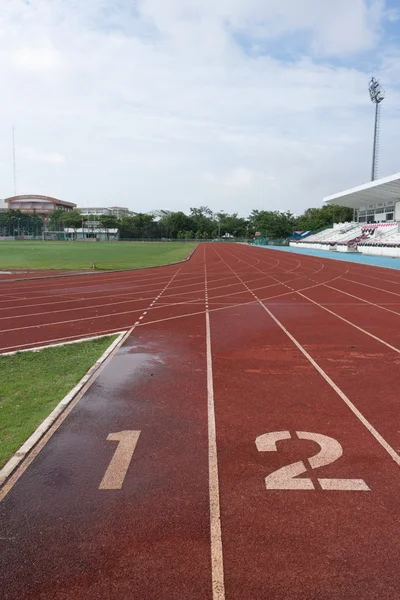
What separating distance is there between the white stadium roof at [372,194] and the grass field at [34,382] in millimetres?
42060

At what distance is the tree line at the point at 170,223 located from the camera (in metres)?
100

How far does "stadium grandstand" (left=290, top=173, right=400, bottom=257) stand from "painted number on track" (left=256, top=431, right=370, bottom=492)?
125ft

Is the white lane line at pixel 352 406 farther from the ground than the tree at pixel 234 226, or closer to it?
closer to it

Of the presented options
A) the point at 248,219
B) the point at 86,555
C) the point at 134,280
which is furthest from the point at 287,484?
the point at 248,219

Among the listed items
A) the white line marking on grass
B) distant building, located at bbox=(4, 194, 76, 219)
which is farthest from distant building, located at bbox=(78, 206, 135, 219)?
the white line marking on grass

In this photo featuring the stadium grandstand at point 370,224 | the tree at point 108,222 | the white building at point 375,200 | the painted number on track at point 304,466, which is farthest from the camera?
the tree at point 108,222

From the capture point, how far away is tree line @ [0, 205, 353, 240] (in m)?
100

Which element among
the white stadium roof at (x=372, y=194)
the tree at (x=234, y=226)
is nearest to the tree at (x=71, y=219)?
the tree at (x=234, y=226)

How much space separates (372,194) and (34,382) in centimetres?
5531

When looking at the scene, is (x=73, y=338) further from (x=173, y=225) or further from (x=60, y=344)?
(x=173, y=225)

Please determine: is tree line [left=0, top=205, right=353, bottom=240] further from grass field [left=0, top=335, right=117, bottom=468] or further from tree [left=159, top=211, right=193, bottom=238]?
grass field [left=0, top=335, right=117, bottom=468]

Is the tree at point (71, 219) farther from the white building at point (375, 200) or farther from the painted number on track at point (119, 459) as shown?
the painted number on track at point (119, 459)

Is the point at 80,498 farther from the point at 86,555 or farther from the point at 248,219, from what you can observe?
the point at 248,219

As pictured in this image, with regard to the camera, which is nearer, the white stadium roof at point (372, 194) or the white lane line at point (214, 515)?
the white lane line at point (214, 515)
